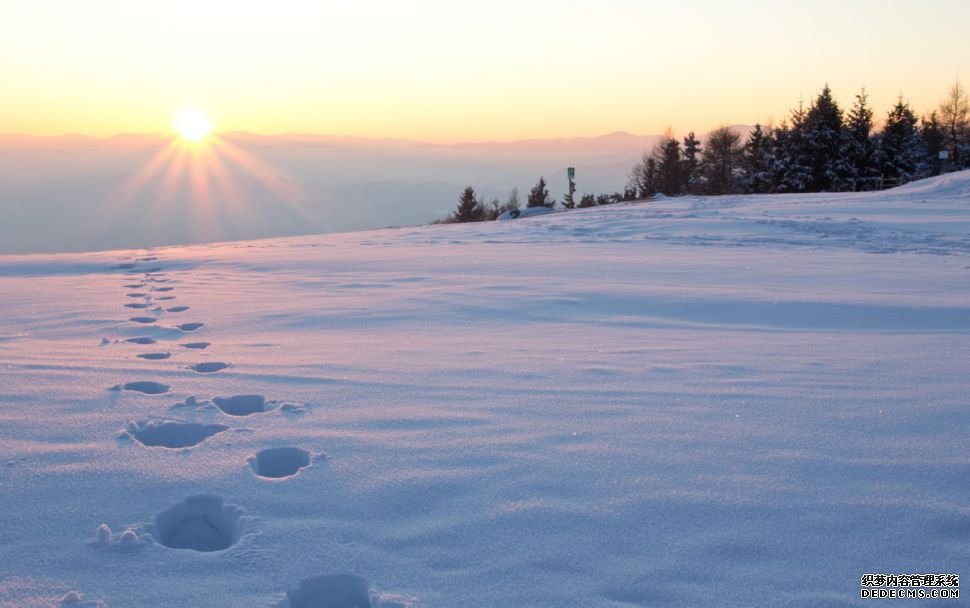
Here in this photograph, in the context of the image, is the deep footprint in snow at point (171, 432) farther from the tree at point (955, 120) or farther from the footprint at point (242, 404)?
the tree at point (955, 120)

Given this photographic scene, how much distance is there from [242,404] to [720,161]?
48.9 metres

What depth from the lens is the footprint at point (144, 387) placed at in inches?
124

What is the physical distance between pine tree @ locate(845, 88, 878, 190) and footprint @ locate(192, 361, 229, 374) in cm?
3495

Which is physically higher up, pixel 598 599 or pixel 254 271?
pixel 254 271

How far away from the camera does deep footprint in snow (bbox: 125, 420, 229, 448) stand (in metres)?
2.56

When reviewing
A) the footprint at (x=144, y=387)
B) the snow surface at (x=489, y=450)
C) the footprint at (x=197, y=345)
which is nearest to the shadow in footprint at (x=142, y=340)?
the snow surface at (x=489, y=450)

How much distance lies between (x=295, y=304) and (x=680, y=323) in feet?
9.72

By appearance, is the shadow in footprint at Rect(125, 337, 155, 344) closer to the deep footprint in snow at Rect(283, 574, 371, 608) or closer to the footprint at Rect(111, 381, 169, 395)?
the footprint at Rect(111, 381, 169, 395)

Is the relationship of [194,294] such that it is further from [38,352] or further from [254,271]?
[38,352]

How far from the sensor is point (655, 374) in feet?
10.7

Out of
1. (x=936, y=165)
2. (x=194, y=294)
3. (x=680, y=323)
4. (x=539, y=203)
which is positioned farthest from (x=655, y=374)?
(x=936, y=165)

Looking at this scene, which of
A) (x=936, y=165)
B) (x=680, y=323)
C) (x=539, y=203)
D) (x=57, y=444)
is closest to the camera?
(x=57, y=444)

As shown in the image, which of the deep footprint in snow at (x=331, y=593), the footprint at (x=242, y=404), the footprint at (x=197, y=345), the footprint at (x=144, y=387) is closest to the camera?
the deep footprint in snow at (x=331, y=593)

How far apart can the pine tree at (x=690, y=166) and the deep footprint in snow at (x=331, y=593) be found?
152 feet
